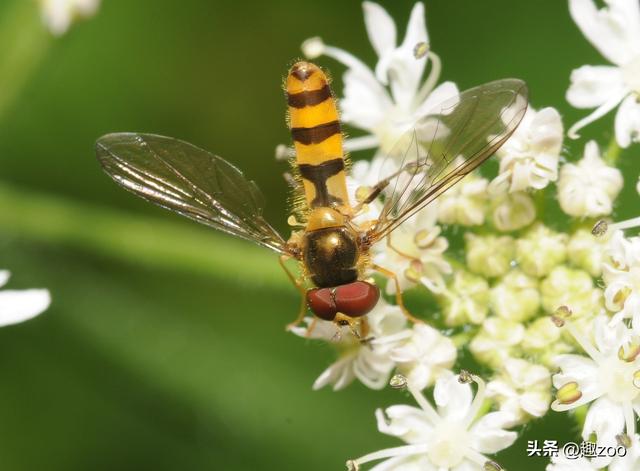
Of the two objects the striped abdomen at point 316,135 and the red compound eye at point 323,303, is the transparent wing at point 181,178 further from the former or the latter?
the red compound eye at point 323,303

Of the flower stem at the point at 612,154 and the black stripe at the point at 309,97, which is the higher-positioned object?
the black stripe at the point at 309,97

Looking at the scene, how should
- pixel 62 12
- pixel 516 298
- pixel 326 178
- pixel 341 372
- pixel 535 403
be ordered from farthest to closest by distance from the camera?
1. pixel 62 12
2. pixel 341 372
3. pixel 326 178
4. pixel 516 298
5. pixel 535 403

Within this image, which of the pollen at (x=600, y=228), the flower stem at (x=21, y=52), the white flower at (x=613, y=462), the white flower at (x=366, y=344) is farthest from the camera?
the flower stem at (x=21, y=52)

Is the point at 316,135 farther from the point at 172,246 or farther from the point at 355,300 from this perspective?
the point at 172,246

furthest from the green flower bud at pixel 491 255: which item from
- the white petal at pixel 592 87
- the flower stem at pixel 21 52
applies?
the flower stem at pixel 21 52

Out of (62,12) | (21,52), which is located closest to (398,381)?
(62,12)
